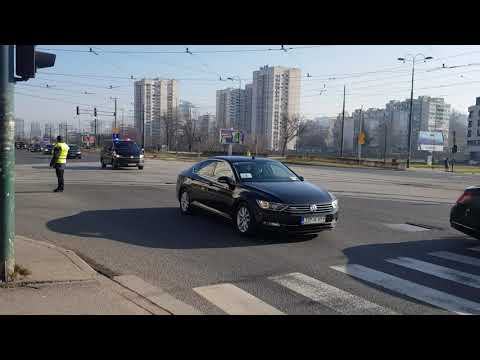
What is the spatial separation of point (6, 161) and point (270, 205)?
424 cm

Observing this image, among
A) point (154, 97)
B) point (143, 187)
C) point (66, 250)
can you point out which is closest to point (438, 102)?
point (154, 97)

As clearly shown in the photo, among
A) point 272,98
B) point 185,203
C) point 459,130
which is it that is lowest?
point 185,203

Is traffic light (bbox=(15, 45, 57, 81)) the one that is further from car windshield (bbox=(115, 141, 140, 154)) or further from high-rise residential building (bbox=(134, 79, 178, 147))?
high-rise residential building (bbox=(134, 79, 178, 147))

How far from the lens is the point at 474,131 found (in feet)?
352

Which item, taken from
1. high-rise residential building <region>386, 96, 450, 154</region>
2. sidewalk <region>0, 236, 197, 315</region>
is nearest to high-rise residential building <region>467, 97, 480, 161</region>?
high-rise residential building <region>386, 96, 450, 154</region>

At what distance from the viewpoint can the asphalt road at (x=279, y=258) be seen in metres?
5.05

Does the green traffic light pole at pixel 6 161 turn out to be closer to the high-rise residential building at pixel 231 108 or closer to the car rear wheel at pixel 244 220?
the car rear wheel at pixel 244 220

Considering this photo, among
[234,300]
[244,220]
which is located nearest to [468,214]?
[244,220]

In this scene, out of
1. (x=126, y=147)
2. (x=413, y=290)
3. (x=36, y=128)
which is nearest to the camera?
(x=413, y=290)

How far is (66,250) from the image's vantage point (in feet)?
22.2

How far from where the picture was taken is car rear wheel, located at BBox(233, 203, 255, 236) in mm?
8125

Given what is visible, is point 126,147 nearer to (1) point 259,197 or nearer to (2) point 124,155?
(2) point 124,155
